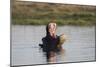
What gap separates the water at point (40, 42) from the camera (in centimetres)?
256

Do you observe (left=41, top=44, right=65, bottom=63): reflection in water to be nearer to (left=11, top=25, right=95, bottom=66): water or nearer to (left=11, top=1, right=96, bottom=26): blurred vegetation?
(left=11, top=25, right=95, bottom=66): water

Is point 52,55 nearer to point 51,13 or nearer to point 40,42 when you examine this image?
point 40,42

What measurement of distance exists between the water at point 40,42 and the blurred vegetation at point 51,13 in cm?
7

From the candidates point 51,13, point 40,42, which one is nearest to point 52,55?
point 40,42

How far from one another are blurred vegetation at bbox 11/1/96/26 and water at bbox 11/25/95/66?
0.07m

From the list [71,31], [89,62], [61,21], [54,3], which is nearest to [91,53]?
[89,62]

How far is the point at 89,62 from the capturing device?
2994 mm

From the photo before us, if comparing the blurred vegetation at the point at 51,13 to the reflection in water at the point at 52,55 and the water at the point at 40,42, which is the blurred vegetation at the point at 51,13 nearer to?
the water at the point at 40,42

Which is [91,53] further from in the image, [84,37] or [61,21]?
[61,21]

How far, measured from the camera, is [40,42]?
8.84 ft

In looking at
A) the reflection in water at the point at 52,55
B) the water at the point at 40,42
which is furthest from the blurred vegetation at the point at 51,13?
the reflection in water at the point at 52,55

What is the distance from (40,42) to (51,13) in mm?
396

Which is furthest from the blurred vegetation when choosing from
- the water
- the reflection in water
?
the reflection in water
